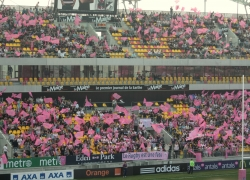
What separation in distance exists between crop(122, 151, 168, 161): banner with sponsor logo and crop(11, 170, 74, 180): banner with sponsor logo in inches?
180

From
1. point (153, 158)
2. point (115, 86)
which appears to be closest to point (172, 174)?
point (153, 158)

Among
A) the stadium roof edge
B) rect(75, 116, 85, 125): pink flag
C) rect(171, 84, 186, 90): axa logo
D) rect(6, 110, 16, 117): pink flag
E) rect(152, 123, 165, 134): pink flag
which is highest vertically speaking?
the stadium roof edge

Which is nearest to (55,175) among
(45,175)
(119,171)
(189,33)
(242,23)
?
(45,175)

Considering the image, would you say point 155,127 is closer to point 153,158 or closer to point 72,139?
point 153,158

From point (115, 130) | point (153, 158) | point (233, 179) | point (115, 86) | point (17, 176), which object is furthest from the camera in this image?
point (115, 86)

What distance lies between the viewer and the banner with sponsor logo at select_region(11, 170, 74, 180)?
31078mm

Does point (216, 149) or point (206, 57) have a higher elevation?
point (206, 57)

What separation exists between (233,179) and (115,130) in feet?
30.2

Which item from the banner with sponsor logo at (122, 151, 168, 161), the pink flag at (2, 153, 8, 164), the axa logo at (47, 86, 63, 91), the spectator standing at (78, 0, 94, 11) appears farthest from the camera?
the spectator standing at (78, 0, 94, 11)

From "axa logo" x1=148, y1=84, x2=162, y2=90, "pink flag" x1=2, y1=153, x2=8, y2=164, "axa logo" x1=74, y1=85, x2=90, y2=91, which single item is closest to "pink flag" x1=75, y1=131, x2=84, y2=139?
"pink flag" x1=2, y1=153, x2=8, y2=164

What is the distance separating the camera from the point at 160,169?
3603cm

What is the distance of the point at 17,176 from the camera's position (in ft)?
102

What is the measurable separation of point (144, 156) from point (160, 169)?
1.64 metres

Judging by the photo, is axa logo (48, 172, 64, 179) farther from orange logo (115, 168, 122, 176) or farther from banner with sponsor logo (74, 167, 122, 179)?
orange logo (115, 168, 122, 176)
